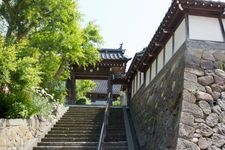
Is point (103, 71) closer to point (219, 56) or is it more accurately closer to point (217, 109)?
point (219, 56)

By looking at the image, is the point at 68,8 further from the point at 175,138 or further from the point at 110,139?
the point at 175,138

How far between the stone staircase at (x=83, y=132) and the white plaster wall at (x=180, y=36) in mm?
4084

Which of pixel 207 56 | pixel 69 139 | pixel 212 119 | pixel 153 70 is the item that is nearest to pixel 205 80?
pixel 207 56

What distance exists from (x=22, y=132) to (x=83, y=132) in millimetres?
3049

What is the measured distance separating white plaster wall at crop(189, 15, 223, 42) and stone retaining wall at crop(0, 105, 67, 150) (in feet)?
19.0

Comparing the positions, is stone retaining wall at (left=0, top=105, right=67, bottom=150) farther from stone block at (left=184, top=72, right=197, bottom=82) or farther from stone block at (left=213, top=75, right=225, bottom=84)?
stone block at (left=213, top=75, right=225, bottom=84)

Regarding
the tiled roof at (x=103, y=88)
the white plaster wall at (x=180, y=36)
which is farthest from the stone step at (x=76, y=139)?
the tiled roof at (x=103, y=88)

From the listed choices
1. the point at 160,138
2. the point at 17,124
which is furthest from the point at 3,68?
the point at 160,138

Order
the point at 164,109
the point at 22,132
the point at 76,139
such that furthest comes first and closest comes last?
the point at 76,139, the point at 22,132, the point at 164,109

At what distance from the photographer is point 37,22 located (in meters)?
12.1

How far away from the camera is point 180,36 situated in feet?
30.4

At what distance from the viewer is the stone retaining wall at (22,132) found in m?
8.99

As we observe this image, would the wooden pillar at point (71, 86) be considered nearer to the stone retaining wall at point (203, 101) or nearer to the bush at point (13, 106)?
the bush at point (13, 106)

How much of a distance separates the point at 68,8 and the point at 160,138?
21.1ft
